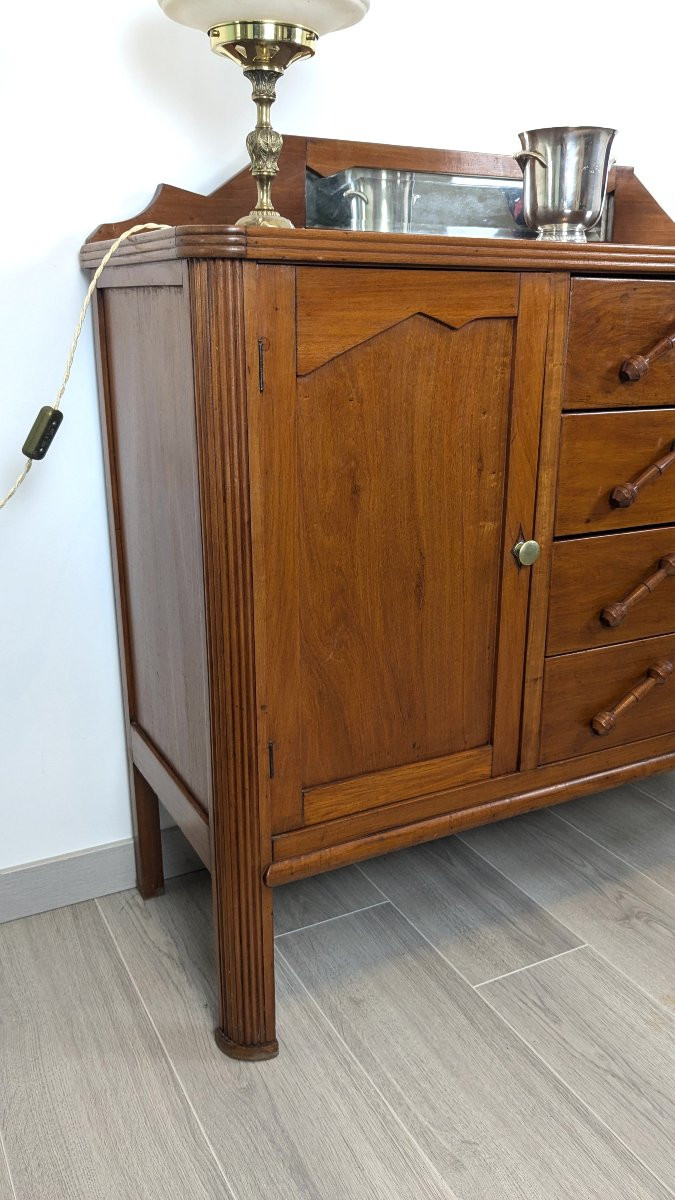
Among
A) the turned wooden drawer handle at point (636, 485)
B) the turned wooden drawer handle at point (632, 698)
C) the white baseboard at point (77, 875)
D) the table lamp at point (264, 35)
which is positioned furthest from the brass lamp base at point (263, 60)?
the white baseboard at point (77, 875)

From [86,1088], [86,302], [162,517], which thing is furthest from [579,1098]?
[86,302]

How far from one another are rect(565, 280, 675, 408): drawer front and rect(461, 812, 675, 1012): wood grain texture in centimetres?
72

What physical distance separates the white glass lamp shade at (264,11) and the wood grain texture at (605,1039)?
1.18m

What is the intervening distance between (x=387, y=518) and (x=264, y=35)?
0.56 m

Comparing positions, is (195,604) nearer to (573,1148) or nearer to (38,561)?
(38,561)

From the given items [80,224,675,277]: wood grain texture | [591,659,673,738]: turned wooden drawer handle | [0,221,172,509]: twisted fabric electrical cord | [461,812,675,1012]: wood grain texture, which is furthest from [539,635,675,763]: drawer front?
[0,221,172,509]: twisted fabric electrical cord

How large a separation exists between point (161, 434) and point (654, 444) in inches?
23.9

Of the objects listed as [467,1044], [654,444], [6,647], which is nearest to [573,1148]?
[467,1044]

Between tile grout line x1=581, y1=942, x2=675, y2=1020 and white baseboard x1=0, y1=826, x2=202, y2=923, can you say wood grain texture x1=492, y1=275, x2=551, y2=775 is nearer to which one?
tile grout line x1=581, y1=942, x2=675, y2=1020

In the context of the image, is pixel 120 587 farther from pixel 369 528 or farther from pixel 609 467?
pixel 609 467

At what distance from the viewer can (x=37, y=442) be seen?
3.76 feet

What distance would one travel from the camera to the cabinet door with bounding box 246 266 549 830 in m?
0.98

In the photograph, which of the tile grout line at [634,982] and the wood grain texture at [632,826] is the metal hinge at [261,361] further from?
the wood grain texture at [632,826]

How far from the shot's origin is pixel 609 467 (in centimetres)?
120
